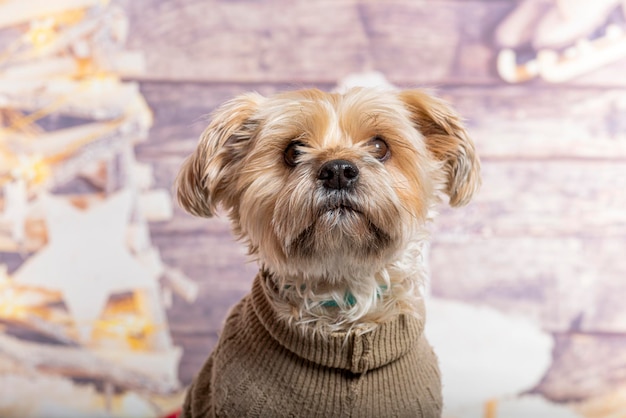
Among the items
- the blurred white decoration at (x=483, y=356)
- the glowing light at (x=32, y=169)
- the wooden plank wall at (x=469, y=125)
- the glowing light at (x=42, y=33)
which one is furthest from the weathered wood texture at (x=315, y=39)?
the blurred white decoration at (x=483, y=356)

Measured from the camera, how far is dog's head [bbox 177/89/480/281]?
146 centimetres

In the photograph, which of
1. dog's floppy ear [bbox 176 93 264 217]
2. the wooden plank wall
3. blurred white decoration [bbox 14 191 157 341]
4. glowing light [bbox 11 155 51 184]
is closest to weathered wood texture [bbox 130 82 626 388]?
the wooden plank wall

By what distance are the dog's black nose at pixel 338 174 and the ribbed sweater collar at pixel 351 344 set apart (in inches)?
12.9

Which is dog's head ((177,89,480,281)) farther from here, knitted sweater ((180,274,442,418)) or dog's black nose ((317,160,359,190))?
knitted sweater ((180,274,442,418))

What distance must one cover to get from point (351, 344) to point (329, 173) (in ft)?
1.21

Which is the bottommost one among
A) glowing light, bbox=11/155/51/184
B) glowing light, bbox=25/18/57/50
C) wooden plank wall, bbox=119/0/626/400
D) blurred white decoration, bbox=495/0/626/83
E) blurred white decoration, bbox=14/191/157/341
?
blurred white decoration, bbox=14/191/157/341

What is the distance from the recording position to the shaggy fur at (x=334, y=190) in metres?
1.47

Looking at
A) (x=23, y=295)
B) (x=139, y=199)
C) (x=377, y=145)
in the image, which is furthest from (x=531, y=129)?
(x=23, y=295)

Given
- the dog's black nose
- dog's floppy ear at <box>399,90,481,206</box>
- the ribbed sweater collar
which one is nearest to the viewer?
the dog's black nose

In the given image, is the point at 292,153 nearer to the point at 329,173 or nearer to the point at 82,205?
the point at 329,173

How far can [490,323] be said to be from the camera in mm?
2707

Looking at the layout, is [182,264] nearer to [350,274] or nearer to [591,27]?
[350,274]

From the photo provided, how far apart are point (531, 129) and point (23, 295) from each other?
1944mm

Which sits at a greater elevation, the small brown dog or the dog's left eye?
the dog's left eye
